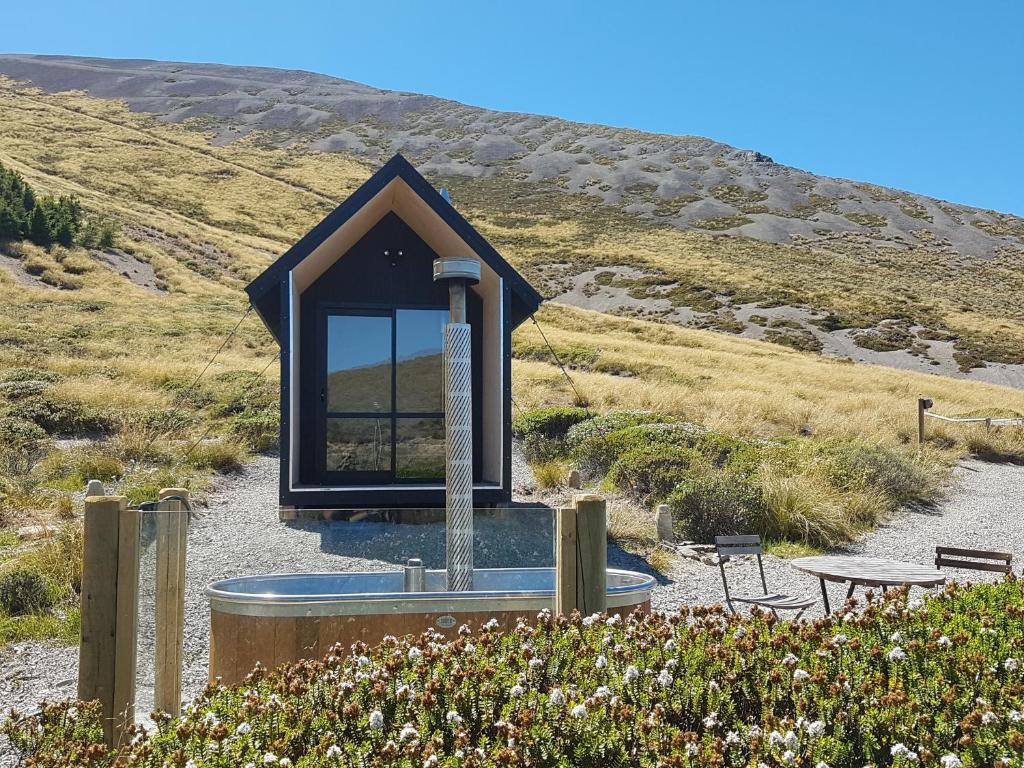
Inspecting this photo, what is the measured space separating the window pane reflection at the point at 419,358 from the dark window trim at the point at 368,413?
42 mm

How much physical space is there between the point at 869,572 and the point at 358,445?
5912 mm

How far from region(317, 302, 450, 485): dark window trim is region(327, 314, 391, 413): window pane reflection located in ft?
0.14

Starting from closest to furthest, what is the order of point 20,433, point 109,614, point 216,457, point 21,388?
1. point 109,614
2. point 216,457
3. point 20,433
4. point 21,388

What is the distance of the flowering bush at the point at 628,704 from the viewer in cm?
295

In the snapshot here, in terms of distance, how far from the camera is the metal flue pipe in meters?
5.37

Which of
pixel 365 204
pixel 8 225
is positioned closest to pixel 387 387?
pixel 365 204

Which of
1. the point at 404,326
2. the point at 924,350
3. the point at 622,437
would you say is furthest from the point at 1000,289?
the point at 404,326

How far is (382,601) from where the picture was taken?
4.95m

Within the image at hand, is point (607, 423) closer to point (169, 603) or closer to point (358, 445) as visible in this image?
point (358, 445)

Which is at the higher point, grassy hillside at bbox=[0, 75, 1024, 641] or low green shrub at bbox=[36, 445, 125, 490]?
grassy hillside at bbox=[0, 75, 1024, 641]

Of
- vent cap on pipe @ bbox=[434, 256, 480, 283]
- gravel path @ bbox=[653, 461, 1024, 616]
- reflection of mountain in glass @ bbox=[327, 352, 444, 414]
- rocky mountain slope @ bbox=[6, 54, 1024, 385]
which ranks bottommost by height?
gravel path @ bbox=[653, 461, 1024, 616]

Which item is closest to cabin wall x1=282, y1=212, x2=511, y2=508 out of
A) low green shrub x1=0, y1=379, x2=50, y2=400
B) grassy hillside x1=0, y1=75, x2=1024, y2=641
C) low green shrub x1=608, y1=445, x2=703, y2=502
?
grassy hillside x1=0, y1=75, x2=1024, y2=641

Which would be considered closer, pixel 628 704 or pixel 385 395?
pixel 628 704

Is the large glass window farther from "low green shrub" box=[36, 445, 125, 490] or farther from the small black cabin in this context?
"low green shrub" box=[36, 445, 125, 490]
